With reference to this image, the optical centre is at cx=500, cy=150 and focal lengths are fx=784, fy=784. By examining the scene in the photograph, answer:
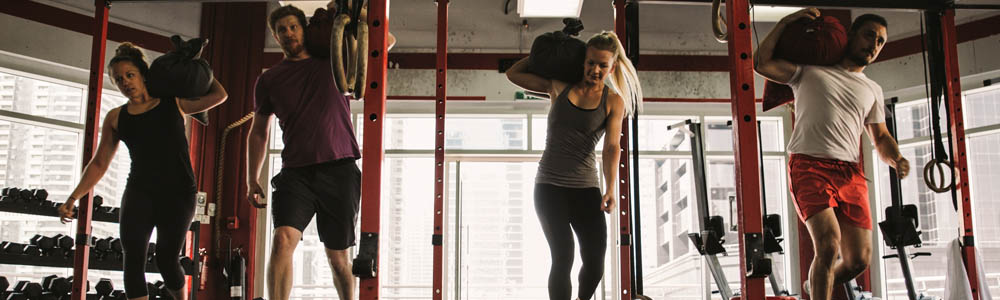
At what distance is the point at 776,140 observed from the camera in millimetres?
9023

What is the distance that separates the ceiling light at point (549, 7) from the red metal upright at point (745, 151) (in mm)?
4365

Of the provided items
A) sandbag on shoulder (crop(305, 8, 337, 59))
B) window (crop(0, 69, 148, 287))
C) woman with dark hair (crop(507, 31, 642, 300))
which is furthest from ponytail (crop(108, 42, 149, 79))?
window (crop(0, 69, 148, 287))

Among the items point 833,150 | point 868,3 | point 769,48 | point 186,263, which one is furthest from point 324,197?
point 186,263

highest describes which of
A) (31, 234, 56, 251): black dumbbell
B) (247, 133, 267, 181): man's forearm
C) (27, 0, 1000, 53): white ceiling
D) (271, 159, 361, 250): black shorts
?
(27, 0, 1000, 53): white ceiling

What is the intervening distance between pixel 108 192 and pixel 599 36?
238 inches

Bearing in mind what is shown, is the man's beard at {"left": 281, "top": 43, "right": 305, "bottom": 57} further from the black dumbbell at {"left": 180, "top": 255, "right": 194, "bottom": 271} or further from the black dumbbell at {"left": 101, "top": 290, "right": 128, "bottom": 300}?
the black dumbbell at {"left": 101, "top": 290, "right": 128, "bottom": 300}

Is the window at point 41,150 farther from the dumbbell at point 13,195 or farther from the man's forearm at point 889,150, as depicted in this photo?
the man's forearm at point 889,150

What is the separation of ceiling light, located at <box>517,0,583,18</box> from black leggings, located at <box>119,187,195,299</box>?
13.9 feet

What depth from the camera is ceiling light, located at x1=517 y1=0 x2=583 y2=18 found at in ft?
23.1

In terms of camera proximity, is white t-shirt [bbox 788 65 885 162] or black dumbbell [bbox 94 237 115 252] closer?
white t-shirt [bbox 788 65 885 162]

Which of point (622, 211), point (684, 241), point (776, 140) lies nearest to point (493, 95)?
point (684, 241)

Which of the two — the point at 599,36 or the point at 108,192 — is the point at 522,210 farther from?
the point at 599,36

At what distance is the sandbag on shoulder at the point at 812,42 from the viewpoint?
11.0 feet

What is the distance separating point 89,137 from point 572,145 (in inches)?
101
